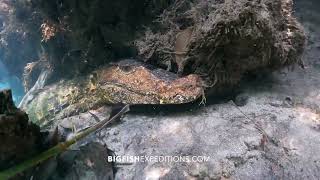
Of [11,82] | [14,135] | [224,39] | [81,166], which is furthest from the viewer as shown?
[11,82]

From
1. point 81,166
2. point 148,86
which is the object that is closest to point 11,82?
point 148,86

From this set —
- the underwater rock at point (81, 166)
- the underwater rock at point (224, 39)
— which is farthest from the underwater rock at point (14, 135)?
the underwater rock at point (224, 39)

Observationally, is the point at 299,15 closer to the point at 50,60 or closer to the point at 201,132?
the point at 201,132

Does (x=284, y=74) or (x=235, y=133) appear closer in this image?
(x=235, y=133)

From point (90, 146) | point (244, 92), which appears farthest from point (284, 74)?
point (90, 146)

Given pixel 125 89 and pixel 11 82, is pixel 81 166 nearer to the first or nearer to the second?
pixel 125 89

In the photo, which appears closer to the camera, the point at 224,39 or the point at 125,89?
the point at 224,39

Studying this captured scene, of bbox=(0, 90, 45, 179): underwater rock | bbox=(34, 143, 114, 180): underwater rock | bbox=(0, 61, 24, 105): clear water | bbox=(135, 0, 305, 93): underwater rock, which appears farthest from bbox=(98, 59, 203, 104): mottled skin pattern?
bbox=(0, 61, 24, 105): clear water

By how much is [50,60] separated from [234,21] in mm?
4631

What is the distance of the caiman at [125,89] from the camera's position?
3.57 metres

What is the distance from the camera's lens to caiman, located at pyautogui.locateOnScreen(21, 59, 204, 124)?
3.57m

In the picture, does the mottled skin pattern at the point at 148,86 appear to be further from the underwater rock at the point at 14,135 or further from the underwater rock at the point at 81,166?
the underwater rock at the point at 14,135

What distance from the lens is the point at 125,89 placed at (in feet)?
12.6

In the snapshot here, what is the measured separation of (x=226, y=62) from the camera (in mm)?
3615
